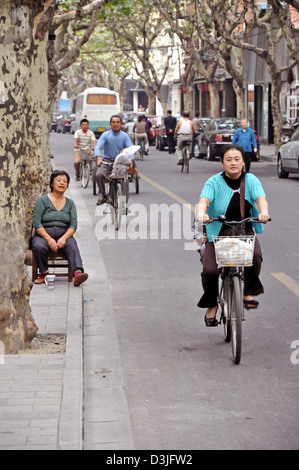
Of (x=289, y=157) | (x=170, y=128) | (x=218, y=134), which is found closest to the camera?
(x=289, y=157)

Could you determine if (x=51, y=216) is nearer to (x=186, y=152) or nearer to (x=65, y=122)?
(x=186, y=152)

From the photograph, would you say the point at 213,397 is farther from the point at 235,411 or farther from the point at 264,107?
the point at 264,107

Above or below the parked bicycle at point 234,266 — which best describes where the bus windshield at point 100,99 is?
above

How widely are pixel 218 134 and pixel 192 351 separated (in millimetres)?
26904

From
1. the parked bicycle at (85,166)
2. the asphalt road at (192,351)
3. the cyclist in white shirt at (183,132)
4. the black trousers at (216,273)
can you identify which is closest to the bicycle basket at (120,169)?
the asphalt road at (192,351)

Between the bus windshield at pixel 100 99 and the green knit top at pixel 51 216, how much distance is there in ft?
155

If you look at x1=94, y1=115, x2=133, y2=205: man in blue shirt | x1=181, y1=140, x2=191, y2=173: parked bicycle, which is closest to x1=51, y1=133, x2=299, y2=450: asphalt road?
x1=94, y1=115, x2=133, y2=205: man in blue shirt

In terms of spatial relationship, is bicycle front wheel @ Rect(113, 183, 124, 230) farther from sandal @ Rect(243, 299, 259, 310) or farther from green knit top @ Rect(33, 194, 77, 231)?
sandal @ Rect(243, 299, 259, 310)

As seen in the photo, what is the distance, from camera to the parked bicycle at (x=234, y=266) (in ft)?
22.9

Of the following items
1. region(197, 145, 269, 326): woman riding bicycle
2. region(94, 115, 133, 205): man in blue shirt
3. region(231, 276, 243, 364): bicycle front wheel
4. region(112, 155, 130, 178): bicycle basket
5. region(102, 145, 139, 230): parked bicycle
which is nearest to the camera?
region(231, 276, 243, 364): bicycle front wheel

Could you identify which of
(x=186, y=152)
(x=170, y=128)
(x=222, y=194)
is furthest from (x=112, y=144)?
(x=170, y=128)

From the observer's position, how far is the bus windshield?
56.6 metres

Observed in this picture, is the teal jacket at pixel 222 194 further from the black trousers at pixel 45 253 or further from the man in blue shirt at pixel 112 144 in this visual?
the man in blue shirt at pixel 112 144

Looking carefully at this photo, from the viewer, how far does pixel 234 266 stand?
7.18m
